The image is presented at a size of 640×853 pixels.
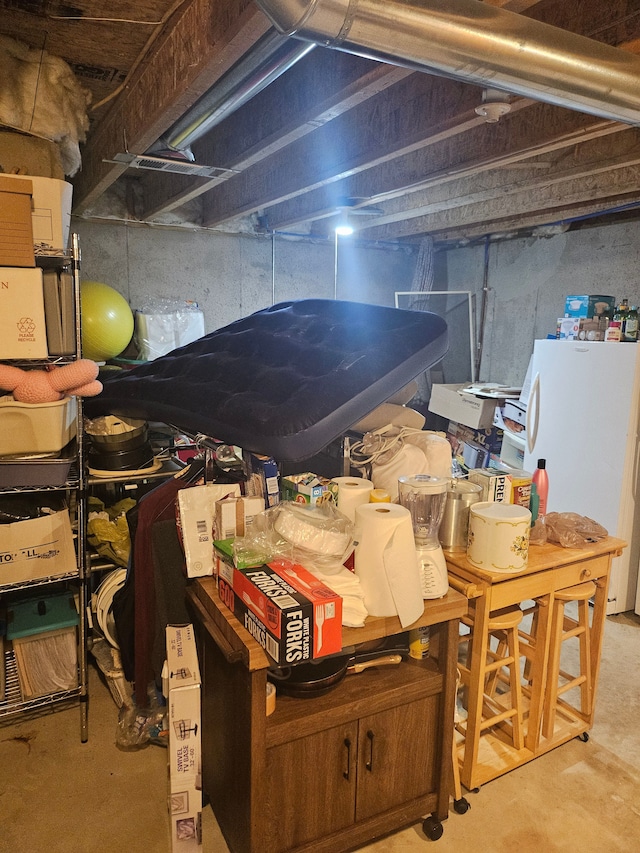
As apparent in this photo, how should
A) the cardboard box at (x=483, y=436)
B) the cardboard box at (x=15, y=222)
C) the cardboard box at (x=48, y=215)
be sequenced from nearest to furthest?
the cardboard box at (x=15, y=222), the cardboard box at (x=48, y=215), the cardboard box at (x=483, y=436)

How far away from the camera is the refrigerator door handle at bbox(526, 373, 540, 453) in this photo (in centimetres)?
386

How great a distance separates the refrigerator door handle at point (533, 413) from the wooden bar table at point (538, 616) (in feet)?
5.91

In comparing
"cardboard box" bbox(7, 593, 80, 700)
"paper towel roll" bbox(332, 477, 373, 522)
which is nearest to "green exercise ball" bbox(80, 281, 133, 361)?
"cardboard box" bbox(7, 593, 80, 700)

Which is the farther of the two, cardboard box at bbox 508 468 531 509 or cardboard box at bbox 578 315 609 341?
cardboard box at bbox 578 315 609 341

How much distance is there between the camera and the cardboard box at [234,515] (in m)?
1.72

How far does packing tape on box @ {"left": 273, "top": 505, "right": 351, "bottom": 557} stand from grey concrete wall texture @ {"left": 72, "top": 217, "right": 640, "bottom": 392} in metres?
3.31

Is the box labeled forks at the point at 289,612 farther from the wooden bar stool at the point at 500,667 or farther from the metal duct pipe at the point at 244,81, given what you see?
the metal duct pipe at the point at 244,81

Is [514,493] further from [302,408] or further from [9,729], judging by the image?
[9,729]

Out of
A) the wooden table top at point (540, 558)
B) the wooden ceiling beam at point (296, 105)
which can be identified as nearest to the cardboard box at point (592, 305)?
the wooden table top at point (540, 558)

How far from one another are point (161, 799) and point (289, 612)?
118 cm

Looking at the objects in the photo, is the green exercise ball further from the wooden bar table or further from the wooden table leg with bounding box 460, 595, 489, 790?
the wooden table leg with bounding box 460, 595, 489, 790

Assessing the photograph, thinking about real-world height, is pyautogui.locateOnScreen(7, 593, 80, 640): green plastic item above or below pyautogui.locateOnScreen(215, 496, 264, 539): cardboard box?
below

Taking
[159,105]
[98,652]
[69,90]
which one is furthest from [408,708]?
[69,90]

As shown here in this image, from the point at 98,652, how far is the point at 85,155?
276cm
